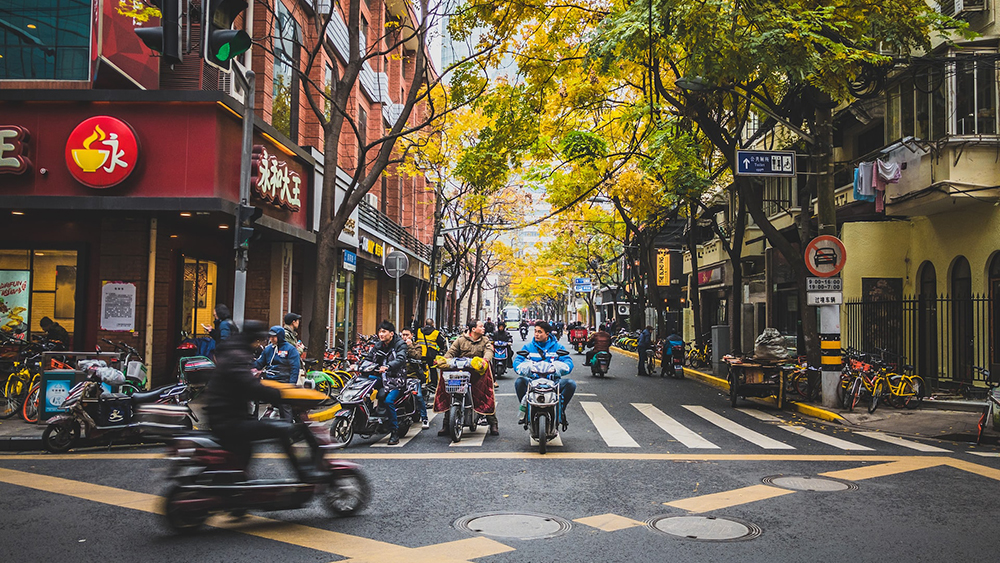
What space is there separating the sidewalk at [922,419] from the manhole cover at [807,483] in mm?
4814

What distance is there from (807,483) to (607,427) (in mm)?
4419

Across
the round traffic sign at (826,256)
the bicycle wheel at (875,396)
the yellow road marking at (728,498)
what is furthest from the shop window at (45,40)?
the bicycle wheel at (875,396)

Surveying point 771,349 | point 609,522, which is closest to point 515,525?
point 609,522

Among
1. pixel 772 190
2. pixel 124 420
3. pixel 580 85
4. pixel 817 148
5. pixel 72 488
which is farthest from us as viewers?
pixel 772 190

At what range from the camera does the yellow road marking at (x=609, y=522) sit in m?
5.93

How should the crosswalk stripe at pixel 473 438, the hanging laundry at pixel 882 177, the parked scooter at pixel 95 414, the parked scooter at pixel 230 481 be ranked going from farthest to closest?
the hanging laundry at pixel 882 177 < the crosswalk stripe at pixel 473 438 < the parked scooter at pixel 95 414 < the parked scooter at pixel 230 481

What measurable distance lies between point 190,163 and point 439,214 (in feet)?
56.2

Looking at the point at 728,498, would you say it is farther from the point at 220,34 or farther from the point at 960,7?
the point at 960,7

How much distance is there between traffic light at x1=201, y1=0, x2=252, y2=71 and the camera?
270 inches

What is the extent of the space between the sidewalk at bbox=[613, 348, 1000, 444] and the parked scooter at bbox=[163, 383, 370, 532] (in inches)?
395

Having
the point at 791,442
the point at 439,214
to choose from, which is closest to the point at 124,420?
the point at 791,442

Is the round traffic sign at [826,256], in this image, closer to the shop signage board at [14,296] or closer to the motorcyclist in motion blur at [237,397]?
the motorcyclist in motion blur at [237,397]

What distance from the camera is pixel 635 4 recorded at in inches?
492

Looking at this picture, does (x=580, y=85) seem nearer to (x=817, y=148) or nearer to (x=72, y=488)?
(x=817, y=148)
